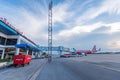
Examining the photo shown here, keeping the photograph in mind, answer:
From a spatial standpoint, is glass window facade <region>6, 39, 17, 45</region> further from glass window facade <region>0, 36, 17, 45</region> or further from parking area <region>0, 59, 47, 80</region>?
parking area <region>0, 59, 47, 80</region>

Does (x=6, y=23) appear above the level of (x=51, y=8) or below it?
below

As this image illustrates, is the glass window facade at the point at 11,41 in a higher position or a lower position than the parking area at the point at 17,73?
higher

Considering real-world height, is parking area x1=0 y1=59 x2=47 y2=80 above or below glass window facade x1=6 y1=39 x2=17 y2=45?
below

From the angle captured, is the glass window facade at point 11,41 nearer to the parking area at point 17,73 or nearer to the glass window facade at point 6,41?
the glass window facade at point 6,41

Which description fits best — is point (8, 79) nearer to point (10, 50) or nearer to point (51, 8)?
point (10, 50)

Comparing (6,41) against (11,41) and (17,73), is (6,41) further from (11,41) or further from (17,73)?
(17,73)

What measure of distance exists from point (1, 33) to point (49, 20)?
60.0 feet

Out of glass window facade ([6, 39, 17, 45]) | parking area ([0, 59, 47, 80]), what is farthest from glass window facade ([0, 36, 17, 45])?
parking area ([0, 59, 47, 80])

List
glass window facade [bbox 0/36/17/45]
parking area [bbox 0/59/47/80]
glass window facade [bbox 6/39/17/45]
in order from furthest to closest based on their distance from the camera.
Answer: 1. glass window facade [bbox 6/39/17/45]
2. glass window facade [bbox 0/36/17/45]
3. parking area [bbox 0/59/47/80]

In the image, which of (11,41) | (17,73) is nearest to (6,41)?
(11,41)

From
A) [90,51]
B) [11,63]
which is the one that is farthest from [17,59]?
[90,51]

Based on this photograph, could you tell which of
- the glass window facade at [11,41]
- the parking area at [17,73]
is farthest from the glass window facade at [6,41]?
the parking area at [17,73]

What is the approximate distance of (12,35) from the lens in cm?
4462

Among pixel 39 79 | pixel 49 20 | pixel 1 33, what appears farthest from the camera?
pixel 49 20
